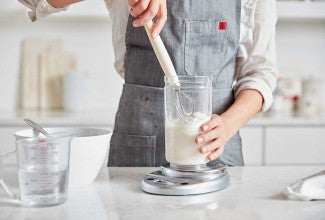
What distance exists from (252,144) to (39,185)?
1.77 meters

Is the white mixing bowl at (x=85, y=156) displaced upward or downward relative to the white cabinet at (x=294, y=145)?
upward

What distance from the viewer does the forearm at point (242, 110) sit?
4.48 ft

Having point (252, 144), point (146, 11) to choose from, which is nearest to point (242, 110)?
point (146, 11)

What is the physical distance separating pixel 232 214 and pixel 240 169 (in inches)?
14.7

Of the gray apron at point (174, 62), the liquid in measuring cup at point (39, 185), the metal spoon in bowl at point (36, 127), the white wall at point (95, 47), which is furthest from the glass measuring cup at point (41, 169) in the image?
the white wall at point (95, 47)

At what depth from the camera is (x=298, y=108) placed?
9.78ft

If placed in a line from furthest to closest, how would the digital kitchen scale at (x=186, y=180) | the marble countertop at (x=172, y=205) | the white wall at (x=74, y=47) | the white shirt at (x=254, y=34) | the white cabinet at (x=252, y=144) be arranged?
the white wall at (x=74, y=47) < the white cabinet at (x=252, y=144) < the white shirt at (x=254, y=34) < the digital kitchen scale at (x=186, y=180) < the marble countertop at (x=172, y=205)

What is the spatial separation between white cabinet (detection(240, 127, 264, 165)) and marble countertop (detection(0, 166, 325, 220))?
142cm

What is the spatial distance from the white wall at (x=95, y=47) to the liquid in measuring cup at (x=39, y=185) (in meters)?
2.06

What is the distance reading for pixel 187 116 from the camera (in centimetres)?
111

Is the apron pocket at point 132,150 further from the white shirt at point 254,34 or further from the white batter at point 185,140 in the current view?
the white batter at point 185,140

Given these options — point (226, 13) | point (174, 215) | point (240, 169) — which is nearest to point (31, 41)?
point (226, 13)

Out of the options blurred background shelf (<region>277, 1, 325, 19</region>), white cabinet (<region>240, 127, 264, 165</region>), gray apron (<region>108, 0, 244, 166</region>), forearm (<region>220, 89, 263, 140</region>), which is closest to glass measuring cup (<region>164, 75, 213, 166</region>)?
forearm (<region>220, 89, 263, 140</region>)

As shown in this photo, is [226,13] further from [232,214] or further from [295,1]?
[295,1]
